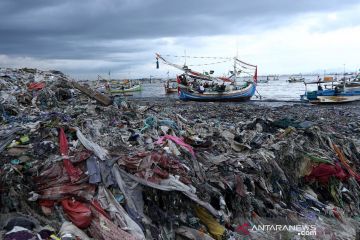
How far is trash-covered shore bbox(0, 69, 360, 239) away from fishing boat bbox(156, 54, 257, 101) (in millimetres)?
20854

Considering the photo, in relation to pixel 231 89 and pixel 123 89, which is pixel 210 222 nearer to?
pixel 231 89

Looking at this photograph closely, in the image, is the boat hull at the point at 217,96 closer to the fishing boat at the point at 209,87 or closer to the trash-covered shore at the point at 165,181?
the fishing boat at the point at 209,87

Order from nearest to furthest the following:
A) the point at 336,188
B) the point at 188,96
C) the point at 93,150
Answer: the point at 93,150
the point at 336,188
the point at 188,96

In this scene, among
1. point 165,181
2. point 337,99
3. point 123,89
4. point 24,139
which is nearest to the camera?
point 165,181

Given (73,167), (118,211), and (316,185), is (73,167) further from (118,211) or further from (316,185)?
(316,185)

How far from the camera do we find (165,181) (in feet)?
17.9

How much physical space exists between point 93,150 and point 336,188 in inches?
228

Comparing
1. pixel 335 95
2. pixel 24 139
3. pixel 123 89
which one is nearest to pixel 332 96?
pixel 335 95

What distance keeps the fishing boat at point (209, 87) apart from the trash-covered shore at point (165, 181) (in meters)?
20.9

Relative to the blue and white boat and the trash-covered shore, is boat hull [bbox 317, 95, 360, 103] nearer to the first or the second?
the blue and white boat

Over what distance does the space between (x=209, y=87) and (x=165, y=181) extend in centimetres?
2731

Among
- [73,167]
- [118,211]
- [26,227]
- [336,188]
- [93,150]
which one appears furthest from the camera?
[336,188]

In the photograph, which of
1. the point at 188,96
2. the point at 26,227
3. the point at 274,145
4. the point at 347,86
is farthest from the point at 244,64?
the point at 26,227

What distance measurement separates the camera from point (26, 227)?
427 cm
